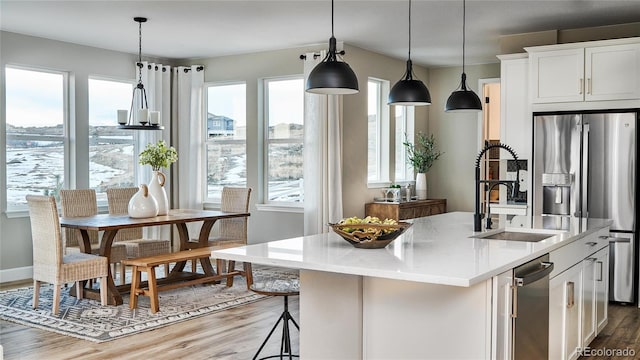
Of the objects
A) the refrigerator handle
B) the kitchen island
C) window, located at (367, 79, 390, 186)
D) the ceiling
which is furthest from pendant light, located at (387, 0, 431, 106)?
window, located at (367, 79, 390, 186)

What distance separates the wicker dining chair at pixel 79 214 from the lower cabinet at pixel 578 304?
3799mm

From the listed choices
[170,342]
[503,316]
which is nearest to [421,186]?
[170,342]

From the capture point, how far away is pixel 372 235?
112 inches

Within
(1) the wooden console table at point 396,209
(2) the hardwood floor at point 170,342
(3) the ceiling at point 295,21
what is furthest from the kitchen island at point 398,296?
(1) the wooden console table at point 396,209

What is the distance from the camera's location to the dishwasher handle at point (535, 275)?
2.59 meters

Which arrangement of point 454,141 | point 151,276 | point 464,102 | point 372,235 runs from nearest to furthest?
point 372,235 < point 464,102 < point 151,276 < point 454,141

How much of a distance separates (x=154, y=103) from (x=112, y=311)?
350cm

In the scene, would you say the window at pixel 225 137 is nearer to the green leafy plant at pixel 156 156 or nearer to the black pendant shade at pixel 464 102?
the green leafy plant at pixel 156 156

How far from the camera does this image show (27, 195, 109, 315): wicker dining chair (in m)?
4.78

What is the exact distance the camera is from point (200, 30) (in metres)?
6.30

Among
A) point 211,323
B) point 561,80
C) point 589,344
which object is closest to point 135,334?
point 211,323

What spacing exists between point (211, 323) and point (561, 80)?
3815 millimetres

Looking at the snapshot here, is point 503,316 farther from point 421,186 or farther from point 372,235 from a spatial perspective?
point 421,186

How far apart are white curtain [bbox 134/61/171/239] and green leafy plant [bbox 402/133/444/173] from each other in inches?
127
